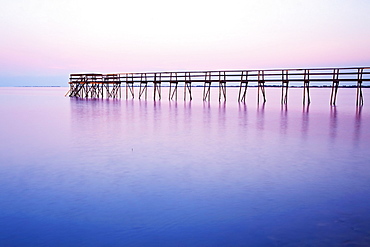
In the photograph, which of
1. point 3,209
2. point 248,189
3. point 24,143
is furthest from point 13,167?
point 248,189

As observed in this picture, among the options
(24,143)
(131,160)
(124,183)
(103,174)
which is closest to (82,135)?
(24,143)

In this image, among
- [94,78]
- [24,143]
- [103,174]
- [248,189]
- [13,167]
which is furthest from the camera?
[94,78]

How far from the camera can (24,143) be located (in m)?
8.41

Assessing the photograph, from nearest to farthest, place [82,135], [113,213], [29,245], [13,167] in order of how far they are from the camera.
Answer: [29,245] → [113,213] → [13,167] → [82,135]

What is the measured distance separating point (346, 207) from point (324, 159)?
107 inches

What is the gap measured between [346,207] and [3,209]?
145 inches

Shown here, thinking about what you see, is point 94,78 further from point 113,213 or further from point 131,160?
point 113,213

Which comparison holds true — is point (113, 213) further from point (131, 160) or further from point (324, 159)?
point (324, 159)

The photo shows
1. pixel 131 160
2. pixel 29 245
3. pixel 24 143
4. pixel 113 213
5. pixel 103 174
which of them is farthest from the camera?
pixel 24 143

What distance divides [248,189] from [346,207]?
118cm

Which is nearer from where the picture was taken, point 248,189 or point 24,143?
point 248,189

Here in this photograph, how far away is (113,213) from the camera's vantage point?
3.82 meters

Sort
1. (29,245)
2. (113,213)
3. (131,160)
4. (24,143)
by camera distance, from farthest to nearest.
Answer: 1. (24,143)
2. (131,160)
3. (113,213)
4. (29,245)

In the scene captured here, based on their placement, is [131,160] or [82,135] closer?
[131,160]
